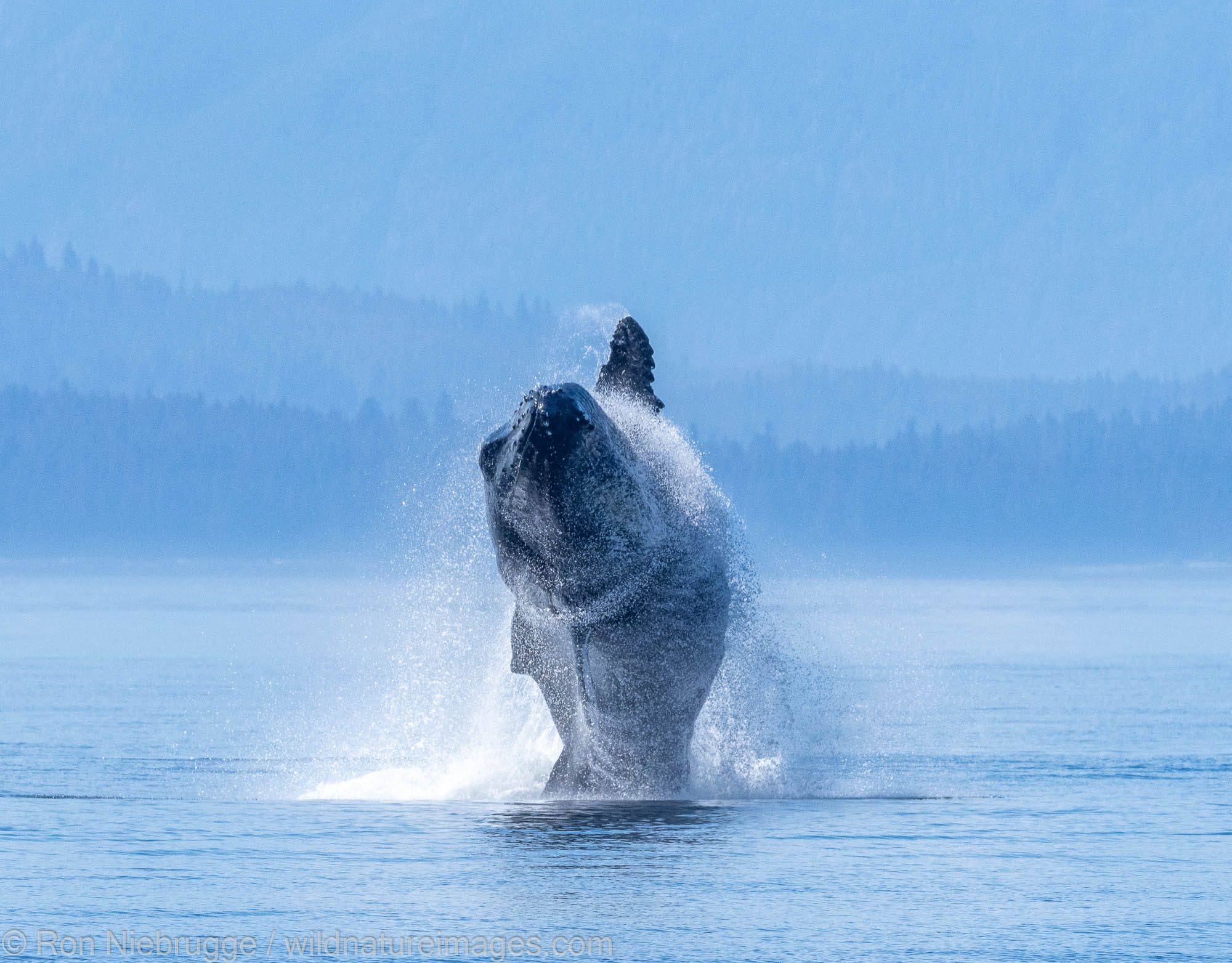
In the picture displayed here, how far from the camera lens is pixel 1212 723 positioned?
3284 centimetres

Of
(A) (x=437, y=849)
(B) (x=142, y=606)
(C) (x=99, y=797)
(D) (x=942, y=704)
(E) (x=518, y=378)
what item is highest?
(B) (x=142, y=606)

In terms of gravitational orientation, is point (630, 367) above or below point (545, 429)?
above

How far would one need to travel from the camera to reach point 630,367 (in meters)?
20.8

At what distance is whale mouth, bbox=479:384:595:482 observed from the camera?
17500mm

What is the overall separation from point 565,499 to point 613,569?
3.31 feet

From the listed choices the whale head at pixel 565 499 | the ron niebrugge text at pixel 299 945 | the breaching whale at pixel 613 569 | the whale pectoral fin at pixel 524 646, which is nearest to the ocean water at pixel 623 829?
the ron niebrugge text at pixel 299 945

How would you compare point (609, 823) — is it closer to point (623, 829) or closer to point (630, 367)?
point (623, 829)

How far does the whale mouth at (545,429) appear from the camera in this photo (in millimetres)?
17500

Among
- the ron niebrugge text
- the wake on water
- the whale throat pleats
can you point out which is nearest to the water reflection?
the wake on water

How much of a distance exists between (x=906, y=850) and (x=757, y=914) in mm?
2792

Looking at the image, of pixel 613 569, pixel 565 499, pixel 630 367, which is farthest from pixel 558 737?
pixel 565 499

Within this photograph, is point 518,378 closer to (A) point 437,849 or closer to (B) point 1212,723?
(A) point 437,849

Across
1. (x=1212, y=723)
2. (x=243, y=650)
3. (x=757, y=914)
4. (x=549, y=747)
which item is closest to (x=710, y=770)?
(x=549, y=747)

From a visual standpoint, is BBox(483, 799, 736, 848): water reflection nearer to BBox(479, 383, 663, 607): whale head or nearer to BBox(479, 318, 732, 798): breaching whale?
BBox(479, 318, 732, 798): breaching whale
